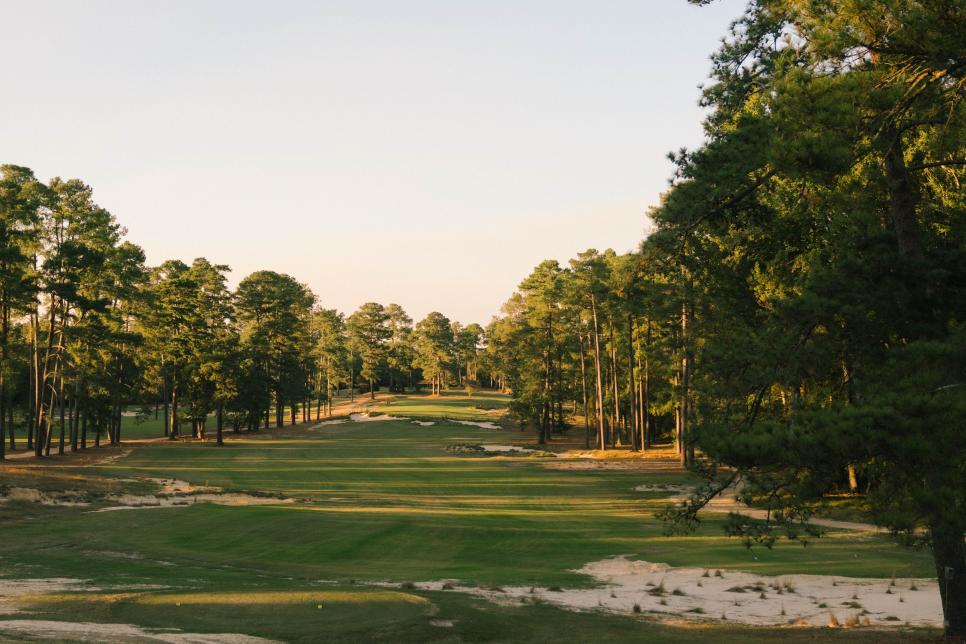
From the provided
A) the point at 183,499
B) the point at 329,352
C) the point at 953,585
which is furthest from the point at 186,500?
the point at 329,352

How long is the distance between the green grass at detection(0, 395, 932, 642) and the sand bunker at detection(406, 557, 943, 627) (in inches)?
47.7

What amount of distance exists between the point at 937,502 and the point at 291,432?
80.8 meters

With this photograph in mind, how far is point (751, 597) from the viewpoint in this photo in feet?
57.7

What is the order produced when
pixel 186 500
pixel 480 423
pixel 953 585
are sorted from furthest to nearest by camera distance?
pixel 480 423 < pixel 186 500 < pixel 953 585

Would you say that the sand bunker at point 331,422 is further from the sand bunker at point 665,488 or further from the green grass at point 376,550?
the sand bunker at point 665,488

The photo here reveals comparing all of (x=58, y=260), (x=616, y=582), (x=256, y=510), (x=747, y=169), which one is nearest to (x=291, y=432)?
(x=58, y=260)

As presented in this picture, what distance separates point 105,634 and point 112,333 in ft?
157

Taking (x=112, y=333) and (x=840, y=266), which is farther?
(x=112, y=333)

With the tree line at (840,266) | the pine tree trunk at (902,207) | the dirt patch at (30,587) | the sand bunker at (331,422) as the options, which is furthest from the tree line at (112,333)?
the pine tree trunk at (902,207)

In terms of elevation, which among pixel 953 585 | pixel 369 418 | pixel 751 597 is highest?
pixel 953 585

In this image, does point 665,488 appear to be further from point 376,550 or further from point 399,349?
point 399,349

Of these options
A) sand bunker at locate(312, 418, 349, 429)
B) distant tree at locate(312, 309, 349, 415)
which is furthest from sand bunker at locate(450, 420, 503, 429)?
distant tree at locate(312, 309, 349, 415)

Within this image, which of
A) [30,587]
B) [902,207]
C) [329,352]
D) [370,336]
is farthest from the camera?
[370,336]

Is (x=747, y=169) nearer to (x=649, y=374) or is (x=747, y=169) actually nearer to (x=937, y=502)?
(x=937, y=502)
